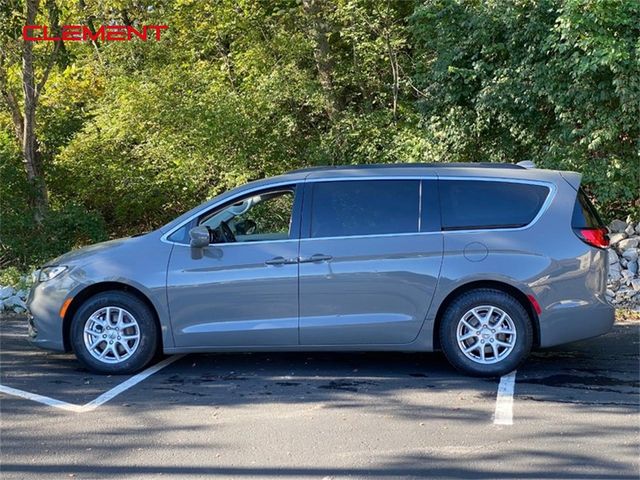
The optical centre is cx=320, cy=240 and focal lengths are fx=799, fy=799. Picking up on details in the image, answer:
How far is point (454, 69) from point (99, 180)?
26.1 feet

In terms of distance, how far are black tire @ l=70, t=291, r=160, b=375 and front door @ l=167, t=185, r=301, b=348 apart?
24cm

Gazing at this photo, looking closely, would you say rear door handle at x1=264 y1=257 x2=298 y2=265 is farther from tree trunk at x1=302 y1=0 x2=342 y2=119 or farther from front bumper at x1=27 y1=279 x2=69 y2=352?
tree trunk at x1=302 y1=0 x2=342 y2=119

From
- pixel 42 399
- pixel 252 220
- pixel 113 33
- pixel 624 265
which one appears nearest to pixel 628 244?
pixel 624 265

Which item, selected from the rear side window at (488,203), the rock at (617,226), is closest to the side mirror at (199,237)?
the rear side window at (488,203)

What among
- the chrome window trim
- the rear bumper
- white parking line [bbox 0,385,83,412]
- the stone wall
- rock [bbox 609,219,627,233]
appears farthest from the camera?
rock [bbox 609,219,627,233]

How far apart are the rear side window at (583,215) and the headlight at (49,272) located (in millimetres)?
4278

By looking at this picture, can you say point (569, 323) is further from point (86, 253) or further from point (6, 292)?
point (6, 292)

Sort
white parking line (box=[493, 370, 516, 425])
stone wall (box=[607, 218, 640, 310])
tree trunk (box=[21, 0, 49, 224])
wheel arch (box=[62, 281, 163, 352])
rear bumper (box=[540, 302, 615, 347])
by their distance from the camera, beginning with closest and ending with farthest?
white parking line (box=[493, 370, 516, 425])
rear bumper (box=[540, 302, 615, 347])
wheel arch (box=[62, 281, 163, 352])
stone wall (box=[607, 218, 640, 310])
tree trunk (box=[21, 0, 49, 224])

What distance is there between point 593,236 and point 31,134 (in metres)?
12.0

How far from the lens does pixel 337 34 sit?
15.7m

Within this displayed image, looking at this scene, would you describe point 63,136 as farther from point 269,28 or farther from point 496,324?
point 496,324

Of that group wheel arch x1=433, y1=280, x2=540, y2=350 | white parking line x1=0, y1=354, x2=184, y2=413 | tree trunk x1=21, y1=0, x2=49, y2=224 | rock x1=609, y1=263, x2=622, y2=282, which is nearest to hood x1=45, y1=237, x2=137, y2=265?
white parking line x1=0, y1=354, x2=184, y2=413

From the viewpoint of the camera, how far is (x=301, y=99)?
15.6 meters

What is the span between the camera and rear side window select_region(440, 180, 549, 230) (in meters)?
6.55
